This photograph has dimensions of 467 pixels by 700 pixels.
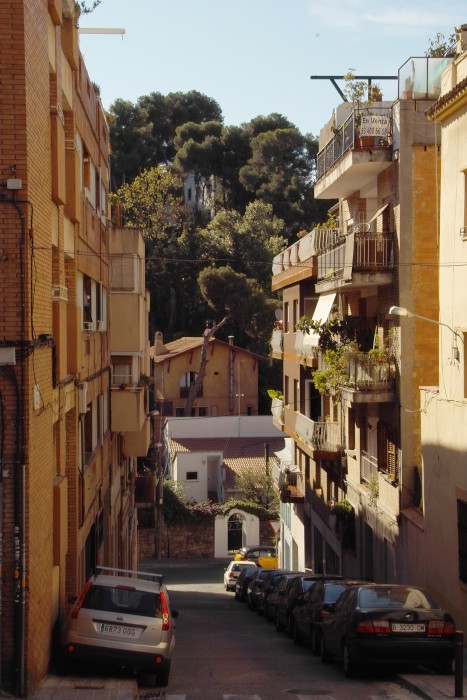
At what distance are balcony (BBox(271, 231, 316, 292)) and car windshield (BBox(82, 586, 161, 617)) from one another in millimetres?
17852

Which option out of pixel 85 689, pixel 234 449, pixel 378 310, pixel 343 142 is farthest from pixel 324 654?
pixel 234 449

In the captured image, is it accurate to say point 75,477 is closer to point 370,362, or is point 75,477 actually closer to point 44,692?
point 44,692

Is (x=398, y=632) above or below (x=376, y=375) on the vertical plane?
below

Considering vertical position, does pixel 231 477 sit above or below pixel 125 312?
below

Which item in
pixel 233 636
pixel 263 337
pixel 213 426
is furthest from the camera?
pixel 263 337

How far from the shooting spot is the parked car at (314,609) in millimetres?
16156

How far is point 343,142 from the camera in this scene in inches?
985

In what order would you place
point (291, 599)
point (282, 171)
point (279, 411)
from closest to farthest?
point (291, 599) < point (279, 411) < point (282, 171)

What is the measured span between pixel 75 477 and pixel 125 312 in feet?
30.6

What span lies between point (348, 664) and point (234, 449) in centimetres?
4603

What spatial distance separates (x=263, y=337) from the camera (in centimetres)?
6481

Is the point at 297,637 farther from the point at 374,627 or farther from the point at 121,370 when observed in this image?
the point at 121,370

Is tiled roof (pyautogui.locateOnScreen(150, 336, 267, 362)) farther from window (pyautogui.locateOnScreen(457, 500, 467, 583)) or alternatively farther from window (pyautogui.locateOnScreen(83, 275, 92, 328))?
window (pyautogui.locateOnScreen(457, 500, 467, 583))

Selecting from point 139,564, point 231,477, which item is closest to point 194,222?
point 231,477
